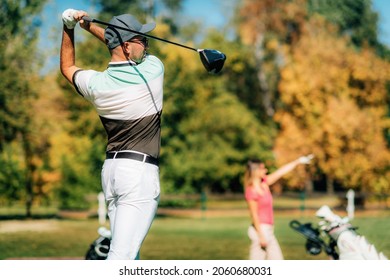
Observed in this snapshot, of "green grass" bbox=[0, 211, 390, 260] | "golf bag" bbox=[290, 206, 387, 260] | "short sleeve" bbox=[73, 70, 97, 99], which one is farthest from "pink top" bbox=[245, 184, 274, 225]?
"short sleeve" bbox=[73, 70, 97, 99]

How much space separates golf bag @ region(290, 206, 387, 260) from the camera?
6559mm

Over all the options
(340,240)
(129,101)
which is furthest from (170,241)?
(129,101)

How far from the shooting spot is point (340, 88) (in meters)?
27.5

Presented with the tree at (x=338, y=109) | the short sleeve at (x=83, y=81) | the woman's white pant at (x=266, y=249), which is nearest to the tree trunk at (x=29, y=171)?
the tree at (x=338, y=109)

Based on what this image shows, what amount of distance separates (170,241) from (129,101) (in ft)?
35.2

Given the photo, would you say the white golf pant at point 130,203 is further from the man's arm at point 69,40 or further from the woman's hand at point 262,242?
the woman's hand at point 262,242

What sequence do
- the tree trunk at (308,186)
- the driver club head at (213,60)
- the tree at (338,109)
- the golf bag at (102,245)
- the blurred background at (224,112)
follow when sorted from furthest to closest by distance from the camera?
the tree trunk at (308,186), the tree at (338,109), the blurred background at (224,112), the golf bag at (102,245), the driver club head at (213,60)

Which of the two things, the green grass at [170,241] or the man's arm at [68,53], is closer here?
the man's arm at [68,53]

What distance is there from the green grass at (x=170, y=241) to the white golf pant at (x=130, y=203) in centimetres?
584

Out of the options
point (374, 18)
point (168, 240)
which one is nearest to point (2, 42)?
point (168, 240)

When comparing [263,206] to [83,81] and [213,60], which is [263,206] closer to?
[213,60]

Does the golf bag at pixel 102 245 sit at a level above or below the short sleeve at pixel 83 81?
below

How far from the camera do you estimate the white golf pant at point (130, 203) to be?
393cm
